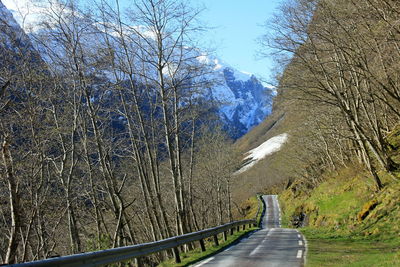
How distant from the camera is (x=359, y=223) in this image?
19172 mm

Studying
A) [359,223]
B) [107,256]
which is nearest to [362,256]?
[107,256]

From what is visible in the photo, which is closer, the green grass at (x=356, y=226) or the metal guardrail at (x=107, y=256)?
the metal guardrail at (x=107, y=256)

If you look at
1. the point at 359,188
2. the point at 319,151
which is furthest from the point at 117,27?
the point at 319,151

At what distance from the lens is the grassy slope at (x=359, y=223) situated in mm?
10818

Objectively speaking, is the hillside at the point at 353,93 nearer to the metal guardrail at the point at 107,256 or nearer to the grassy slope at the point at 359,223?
the grassy slope at the point at 359,223

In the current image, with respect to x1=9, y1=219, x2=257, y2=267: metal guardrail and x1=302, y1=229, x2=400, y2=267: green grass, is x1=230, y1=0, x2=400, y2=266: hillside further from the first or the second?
x1=9, y1=219, x2=257, y2=267: metal guardrail

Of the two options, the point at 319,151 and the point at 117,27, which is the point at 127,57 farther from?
the point at 319,151

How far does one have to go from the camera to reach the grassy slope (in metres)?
10.8

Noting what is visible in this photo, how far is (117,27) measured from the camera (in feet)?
47.5

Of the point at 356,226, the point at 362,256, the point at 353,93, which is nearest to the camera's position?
the point at 362,256

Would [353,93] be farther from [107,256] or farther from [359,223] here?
[107,256]

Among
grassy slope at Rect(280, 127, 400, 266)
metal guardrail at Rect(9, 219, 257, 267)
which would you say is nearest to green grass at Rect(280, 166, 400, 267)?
grassy slope at Rect(280, 127, 400, 266)

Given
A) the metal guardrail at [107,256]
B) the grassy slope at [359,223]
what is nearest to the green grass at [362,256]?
the grassy slope at [359,223]

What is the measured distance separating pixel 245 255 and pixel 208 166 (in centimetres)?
2234
